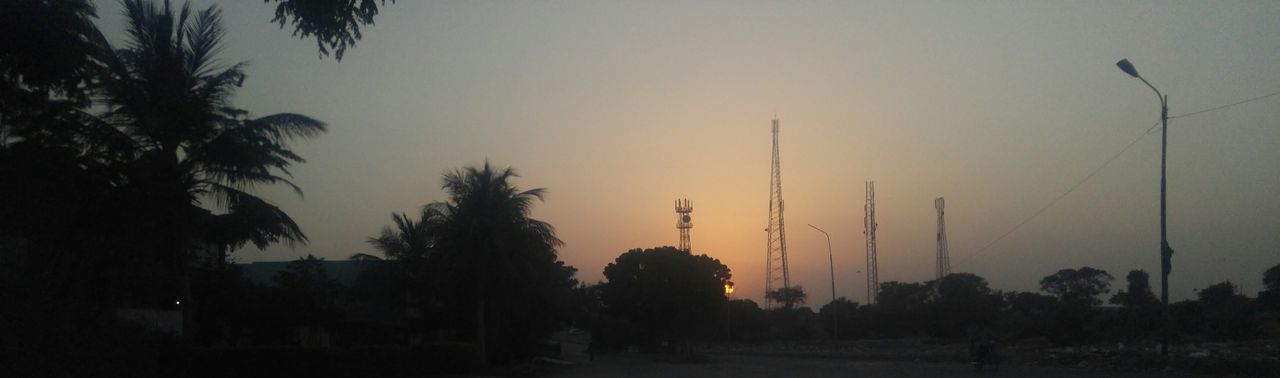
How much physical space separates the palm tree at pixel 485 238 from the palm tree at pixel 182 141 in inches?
544

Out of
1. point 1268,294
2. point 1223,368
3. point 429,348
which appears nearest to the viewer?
point 1223,368

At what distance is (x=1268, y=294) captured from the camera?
185ft

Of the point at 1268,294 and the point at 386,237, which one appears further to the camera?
the point at 1268,294

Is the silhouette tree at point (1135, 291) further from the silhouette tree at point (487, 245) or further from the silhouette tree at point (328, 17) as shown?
the silhouette tree at point (328, 17)

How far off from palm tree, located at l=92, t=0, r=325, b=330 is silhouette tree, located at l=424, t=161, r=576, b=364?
13.9 metres

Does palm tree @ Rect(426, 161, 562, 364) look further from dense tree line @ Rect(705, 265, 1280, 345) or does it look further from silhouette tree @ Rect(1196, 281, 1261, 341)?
silhouette tree @ Rect(1196, 281, 1261, 341)

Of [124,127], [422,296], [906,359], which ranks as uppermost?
[124,127]

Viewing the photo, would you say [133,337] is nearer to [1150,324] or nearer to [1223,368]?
[1223,368]

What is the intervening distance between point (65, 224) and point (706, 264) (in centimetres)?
4963

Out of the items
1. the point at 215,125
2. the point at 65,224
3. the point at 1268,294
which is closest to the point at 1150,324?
the point at 1268,294

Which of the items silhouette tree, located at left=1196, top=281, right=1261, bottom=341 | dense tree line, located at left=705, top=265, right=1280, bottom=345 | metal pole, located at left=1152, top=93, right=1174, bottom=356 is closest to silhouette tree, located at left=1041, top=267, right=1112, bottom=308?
dense tree line, located at left=705, top=265, right=1280, bottom=345

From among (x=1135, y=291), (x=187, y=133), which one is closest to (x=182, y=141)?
(x=187, y=133)

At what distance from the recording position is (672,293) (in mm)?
64875

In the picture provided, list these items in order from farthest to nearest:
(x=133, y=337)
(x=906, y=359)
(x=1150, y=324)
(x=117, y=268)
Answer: (x=906, y=359) < (x=1150, y=324) < (x=117, y=268) < (x=133, y=337)
